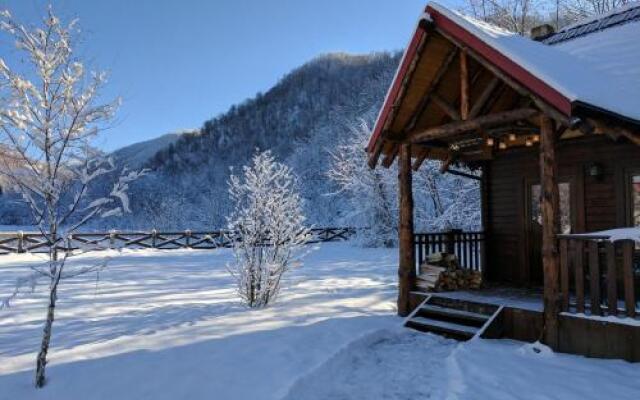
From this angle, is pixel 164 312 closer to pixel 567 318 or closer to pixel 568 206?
pixel 567 318

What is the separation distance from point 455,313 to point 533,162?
3.78 metres

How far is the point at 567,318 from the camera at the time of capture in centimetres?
573

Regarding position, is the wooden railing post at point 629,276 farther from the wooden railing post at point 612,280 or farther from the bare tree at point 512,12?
the bare tree at point 512,12

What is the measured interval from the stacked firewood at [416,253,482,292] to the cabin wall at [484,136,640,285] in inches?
50.1

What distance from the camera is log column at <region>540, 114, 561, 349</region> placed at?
Result: 584cm

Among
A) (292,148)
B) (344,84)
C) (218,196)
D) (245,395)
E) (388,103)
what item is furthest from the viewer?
(344,84)

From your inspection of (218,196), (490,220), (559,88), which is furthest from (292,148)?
(559,88)

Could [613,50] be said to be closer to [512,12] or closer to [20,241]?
[512,12]

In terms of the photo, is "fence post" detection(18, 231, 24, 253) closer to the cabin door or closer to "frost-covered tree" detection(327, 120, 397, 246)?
"frost-covered tree" detection(327, 120, 397, 246)

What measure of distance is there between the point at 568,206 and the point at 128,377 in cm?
768

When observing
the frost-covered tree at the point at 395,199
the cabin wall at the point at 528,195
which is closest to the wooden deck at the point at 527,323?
the cabin wall at the point at 528,195

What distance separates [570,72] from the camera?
6.24 meters

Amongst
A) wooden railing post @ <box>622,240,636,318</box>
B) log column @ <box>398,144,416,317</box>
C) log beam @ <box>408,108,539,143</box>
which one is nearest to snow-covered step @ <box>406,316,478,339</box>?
log column @ <box>398,144,416,317</box>

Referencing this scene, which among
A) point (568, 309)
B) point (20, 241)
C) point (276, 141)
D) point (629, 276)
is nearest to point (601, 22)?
point (629, 276)
